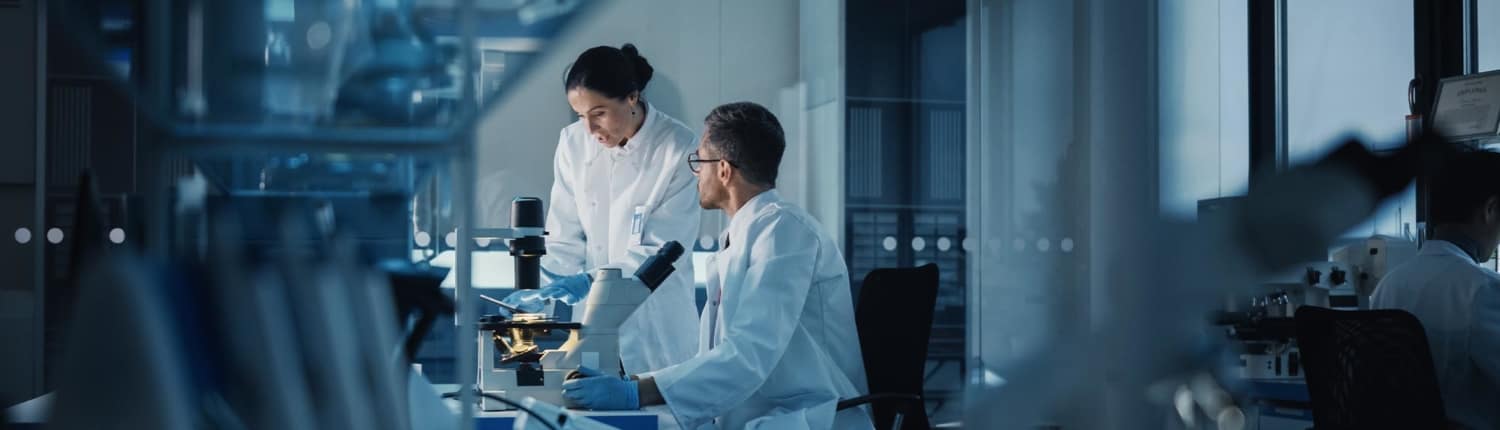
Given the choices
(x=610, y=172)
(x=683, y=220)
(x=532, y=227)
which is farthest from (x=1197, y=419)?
(x=532, y=227)

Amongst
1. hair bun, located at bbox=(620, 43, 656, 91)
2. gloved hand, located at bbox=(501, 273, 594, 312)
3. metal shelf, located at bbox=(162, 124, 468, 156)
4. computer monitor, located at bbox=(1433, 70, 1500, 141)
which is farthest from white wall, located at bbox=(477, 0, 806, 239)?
metal shelf, located at bbox=(162, 124, 468, 156)

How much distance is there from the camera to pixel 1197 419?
3.15 metres

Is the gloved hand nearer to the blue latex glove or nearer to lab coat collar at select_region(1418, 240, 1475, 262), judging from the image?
the blue latex glove

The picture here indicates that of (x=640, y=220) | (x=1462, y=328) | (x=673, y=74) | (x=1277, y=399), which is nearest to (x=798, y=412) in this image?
(x=640, y=220)

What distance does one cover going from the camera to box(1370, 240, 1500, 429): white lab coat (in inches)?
104

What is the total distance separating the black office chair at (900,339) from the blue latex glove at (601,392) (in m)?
0.49

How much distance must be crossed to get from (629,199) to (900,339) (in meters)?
1.02

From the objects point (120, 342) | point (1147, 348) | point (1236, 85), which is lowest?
point (1147, 348)

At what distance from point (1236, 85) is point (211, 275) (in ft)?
14.8

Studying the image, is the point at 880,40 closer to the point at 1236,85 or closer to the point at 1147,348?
the point at 1236,85

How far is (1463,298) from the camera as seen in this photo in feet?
8.75

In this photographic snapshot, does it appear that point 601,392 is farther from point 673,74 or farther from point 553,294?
point 673,74

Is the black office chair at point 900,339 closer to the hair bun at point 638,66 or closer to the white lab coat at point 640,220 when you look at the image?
the white lab coat at point 640,220

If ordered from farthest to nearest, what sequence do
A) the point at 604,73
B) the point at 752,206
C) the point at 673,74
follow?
the point at 673,74 < the point at 604,73 < the point at 752,206
